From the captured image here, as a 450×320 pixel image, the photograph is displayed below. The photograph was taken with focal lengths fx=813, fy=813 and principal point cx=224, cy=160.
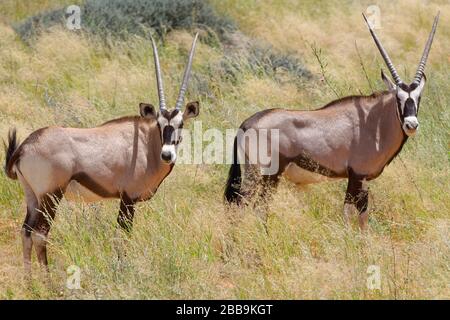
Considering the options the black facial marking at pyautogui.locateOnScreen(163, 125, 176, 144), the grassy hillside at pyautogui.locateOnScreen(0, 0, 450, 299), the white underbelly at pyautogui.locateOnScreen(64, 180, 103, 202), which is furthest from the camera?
the black facial marking at pyautogui.locateOnScreen(163, 125, 176, 144)

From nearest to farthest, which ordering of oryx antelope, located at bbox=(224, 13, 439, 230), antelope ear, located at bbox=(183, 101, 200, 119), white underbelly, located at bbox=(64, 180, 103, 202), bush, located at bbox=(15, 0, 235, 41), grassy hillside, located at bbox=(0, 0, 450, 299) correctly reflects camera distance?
1. grassy hillside, located at bbox=(0, 0, 450, 299)
2. white underbelly, located at bbox=(64, 180, 103, 202)
3. antelope ear, located at bbox=(183, 101, 200, 119)
4. oryx antelope, located at bbox=(224, 13, 439, 230)
5. bush, located at bbox=(15, 0, 235, 41)

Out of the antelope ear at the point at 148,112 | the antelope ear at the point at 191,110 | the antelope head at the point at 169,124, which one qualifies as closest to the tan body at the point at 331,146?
the antelope ear at the point at 191,110

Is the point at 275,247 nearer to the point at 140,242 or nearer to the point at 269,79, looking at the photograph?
the point at 140,242

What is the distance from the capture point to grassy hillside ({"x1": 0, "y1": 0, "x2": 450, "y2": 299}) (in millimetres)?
5875

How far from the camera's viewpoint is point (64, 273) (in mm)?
6262

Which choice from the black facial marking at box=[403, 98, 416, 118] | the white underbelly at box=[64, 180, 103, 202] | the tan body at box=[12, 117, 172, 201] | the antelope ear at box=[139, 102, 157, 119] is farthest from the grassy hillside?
the black facial marking at box=[403, 98, 416, 118]

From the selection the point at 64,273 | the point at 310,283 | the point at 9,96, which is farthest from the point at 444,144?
the point at 9,96

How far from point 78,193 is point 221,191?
2278 mm

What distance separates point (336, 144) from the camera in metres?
7.46

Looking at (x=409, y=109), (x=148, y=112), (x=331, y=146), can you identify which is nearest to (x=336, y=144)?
(x=331, y=146)

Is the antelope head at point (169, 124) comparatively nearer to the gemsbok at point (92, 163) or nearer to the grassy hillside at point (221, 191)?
the gemsbok at point (92, 163)

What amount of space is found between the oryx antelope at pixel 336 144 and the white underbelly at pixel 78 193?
1345mm

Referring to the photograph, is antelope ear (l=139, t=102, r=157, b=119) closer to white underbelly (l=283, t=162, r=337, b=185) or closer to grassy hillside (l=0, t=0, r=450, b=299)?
grassy hillside (l=0, t=0, r=450, b=299)

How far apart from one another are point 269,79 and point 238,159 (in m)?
4.30
